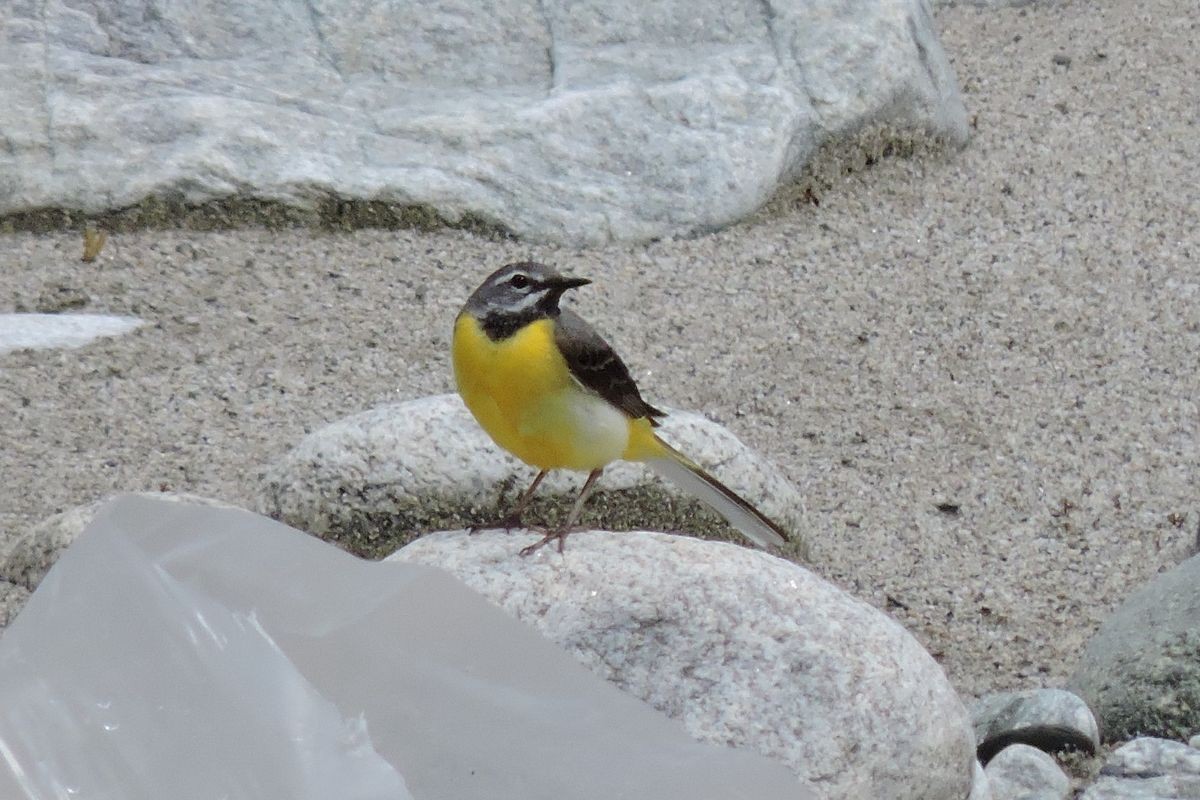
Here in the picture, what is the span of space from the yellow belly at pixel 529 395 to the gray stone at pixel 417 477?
2.28 ft

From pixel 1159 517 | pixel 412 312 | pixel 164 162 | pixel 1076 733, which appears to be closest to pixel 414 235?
pixel 412 312

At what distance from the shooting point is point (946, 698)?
3.68m

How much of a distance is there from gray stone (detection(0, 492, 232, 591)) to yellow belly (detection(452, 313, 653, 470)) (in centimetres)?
92

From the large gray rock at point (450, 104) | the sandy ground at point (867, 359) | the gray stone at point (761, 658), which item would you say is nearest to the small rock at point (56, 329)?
the sandy ground at point (867, 359)

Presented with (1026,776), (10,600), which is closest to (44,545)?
(10,600)

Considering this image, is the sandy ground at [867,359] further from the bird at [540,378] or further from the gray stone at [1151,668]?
the bird at [540,378]

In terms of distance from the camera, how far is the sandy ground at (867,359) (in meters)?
5.18

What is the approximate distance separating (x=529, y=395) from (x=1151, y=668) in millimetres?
1730

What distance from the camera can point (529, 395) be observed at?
12.4 ft

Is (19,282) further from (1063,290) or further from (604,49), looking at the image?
(1063,290)

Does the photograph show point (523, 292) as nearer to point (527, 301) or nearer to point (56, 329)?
point (527, 301)

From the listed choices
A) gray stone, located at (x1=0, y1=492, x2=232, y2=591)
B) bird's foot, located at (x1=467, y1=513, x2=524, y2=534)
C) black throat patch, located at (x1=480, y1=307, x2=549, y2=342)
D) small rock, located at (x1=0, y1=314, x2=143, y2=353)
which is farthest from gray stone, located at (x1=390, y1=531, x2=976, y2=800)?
small rock, located at (x1=0, y1=314, x2=143, y2=353)

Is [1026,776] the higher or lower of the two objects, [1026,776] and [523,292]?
the lower

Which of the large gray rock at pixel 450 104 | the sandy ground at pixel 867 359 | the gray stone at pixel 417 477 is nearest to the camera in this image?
the gray stone at pixel 417 477
